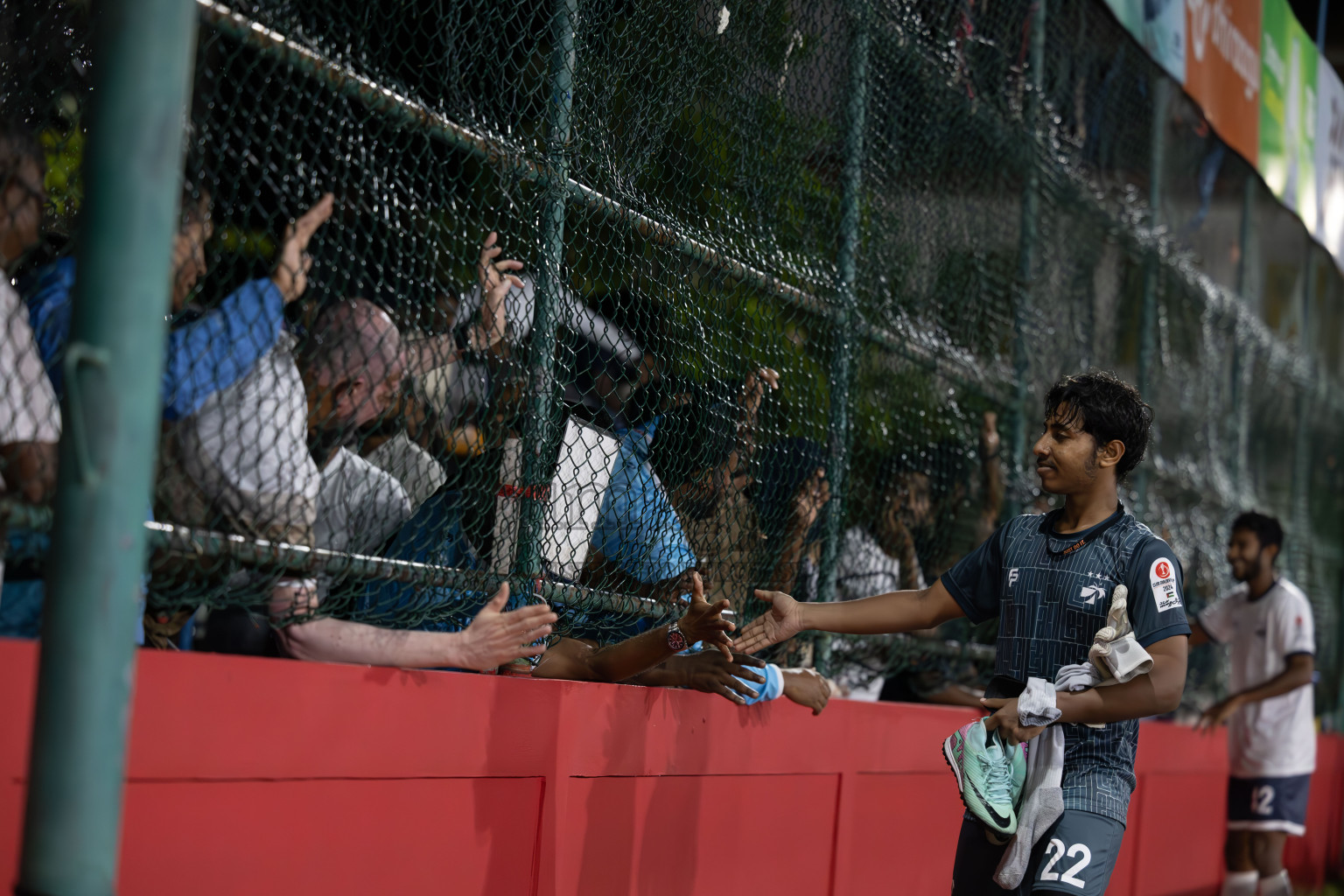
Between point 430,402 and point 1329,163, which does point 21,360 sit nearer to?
point 430,402

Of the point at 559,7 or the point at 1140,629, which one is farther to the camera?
the point at 559,7

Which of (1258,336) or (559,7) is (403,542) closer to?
(559,7)

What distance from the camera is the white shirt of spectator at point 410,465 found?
313 centimetres

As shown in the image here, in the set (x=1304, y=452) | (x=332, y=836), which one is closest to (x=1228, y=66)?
(x=1304, y=452)

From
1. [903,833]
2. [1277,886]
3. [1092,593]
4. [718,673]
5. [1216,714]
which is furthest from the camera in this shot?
[1277,886]

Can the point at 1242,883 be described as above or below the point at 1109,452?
below

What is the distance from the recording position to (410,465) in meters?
3.14

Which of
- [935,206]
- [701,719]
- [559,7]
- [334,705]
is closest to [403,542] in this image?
[334,705]

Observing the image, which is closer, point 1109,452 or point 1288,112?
point 1109,452

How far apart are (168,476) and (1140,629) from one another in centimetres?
208

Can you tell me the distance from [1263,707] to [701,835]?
15.4 ft

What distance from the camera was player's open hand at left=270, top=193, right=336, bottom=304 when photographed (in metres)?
2.79

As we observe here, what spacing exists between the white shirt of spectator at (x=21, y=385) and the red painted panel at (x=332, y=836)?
637 mm

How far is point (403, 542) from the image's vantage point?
3.17m
